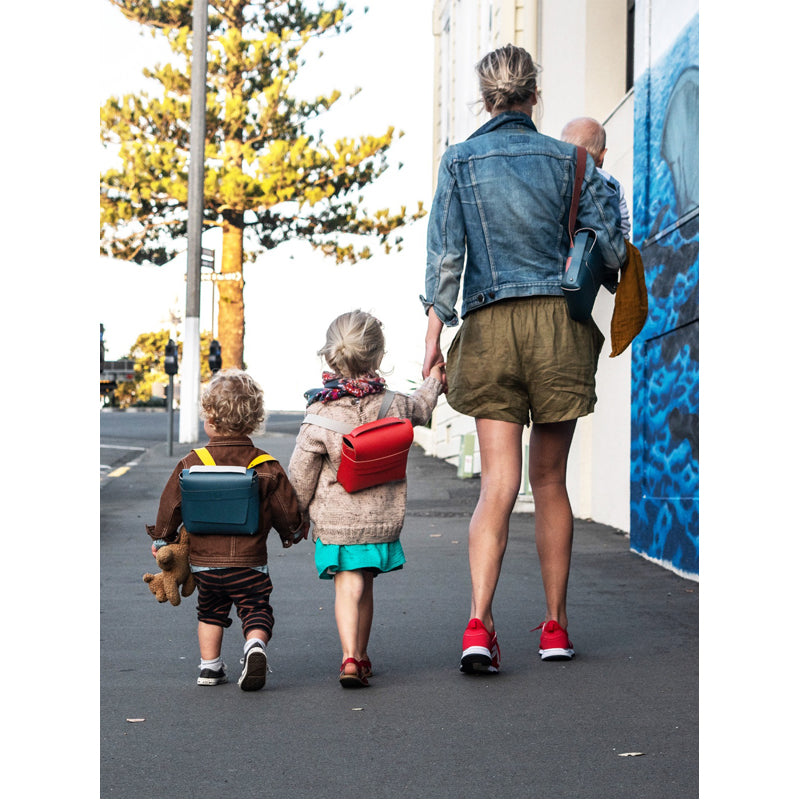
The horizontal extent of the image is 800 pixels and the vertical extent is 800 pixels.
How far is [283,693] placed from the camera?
13.2 ft

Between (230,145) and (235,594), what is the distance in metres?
23.0

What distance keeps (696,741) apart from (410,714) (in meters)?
0.82

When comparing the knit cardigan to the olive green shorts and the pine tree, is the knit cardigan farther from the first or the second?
the pine tree

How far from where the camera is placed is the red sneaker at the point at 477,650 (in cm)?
414

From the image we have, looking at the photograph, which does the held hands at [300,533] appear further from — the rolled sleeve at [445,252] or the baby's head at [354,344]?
the rolled sleeve at [445,252]

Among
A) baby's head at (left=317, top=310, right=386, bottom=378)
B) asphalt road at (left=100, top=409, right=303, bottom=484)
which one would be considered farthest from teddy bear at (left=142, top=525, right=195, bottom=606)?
asphalt road at (left=100, top=409, right=303, bottom=484)

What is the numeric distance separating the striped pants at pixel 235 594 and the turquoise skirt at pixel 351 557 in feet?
0.64

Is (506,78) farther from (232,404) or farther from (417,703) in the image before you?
(417,703)

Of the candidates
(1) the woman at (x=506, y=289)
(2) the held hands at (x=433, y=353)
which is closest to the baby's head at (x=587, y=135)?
(1) the woman at (x=506, y=289)

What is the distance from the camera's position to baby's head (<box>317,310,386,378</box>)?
421cm

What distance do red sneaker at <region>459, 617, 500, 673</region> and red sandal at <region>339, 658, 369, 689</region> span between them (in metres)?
0.34

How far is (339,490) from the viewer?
4.19 metres
